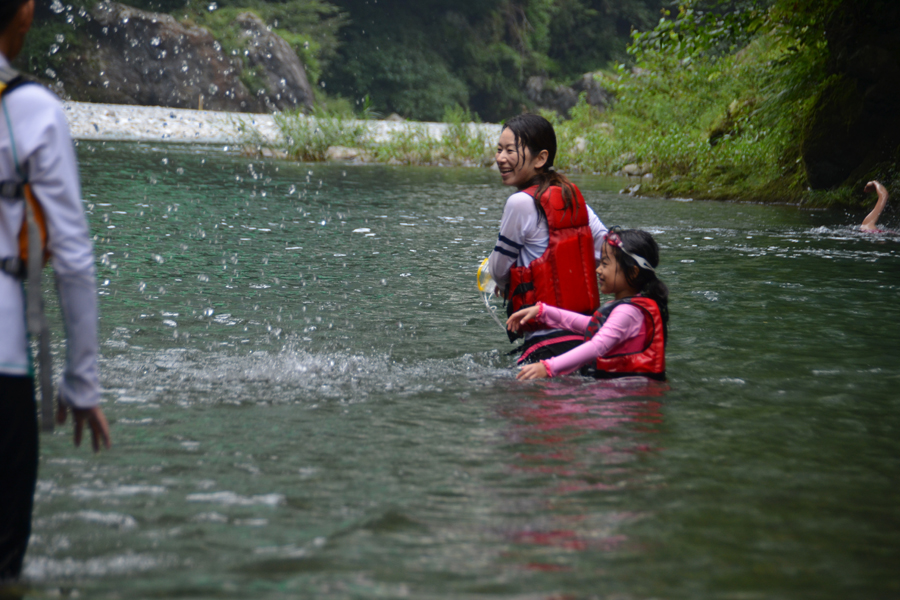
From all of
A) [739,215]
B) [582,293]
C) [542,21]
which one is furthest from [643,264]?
[542,21]

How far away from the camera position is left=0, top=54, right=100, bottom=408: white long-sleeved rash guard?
2.61m

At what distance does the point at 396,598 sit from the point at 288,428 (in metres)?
2.01

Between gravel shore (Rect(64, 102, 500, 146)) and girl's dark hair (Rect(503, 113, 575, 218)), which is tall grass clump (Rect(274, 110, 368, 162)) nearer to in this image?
gravel shore (Rect(64, 102, 500, 146))

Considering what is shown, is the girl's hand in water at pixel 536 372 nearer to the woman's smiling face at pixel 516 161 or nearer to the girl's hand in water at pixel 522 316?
the girl's hand in water at pixel 522 316

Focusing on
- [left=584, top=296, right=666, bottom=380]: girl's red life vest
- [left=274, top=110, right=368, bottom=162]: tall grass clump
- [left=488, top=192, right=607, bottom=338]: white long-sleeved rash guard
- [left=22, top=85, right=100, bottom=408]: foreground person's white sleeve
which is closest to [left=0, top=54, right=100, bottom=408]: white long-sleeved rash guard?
[left=22, top=85, right=100, bottom=408]: foreground person's white sleeve

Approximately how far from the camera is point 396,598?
9.29 ft

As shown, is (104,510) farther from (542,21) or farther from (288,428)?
(542,21)

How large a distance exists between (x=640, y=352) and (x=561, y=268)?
718mm

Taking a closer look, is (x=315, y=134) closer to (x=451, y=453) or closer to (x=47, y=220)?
(x=451, y=453)

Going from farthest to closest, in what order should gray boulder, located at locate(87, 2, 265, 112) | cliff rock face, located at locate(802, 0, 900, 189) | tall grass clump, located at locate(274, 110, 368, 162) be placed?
gray boulder, located at locate(87, 2, 265, 112)
tall grass clump, located at locate(274, 110, 368, 162)
cliff rock face, located at locate(802, 0, 900, 189)

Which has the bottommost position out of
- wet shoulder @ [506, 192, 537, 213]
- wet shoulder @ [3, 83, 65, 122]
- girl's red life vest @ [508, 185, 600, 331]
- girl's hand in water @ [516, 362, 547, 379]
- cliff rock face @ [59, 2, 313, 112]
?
girl's hand in water @ [516, 362, 547, 379]

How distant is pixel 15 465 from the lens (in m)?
2.72

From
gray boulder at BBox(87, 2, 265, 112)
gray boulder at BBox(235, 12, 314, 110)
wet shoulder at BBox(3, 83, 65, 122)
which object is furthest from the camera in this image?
gray boulder at BBox(235, 12, 314, 110)

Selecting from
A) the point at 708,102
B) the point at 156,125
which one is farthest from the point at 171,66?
the point at 708,102
